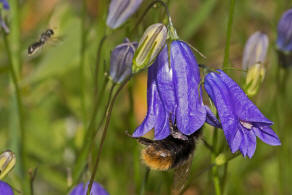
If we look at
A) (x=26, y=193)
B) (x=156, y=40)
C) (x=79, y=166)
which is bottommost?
(x=26, y=193)

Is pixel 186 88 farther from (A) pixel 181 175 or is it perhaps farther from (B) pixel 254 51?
(B) pixel 254 51

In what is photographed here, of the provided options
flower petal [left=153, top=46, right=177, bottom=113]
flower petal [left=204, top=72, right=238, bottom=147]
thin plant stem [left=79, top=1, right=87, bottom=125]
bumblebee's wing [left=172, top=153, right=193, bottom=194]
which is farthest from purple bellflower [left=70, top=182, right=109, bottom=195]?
thin plant stem [left=79, top=1, right=87, bottom=125]

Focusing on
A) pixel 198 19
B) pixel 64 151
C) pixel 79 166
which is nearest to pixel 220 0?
pixel 198 19

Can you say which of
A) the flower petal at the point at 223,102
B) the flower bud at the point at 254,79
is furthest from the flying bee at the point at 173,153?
the flower bud at the point at 254,79

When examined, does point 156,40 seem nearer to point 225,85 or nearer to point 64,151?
point 225,85

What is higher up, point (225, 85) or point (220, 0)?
point (225, 85)

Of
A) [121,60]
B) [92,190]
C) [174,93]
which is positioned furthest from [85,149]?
[174,93]
